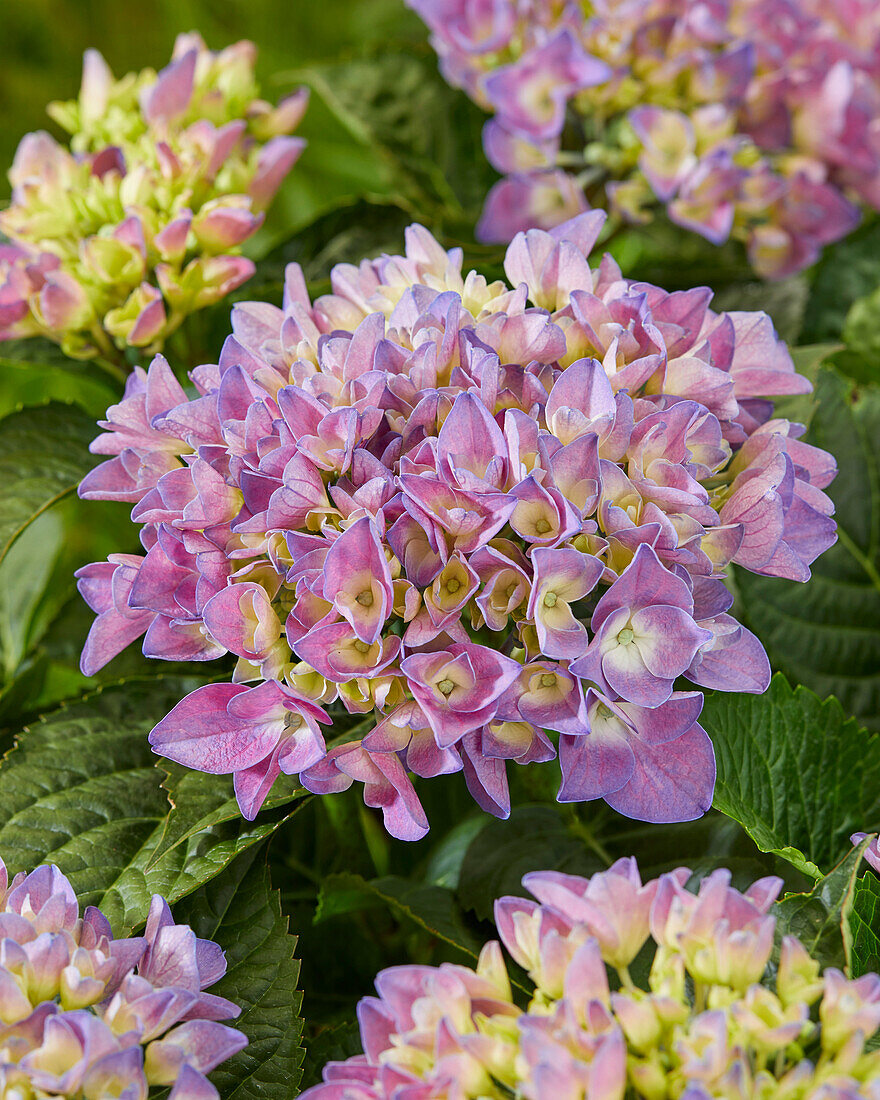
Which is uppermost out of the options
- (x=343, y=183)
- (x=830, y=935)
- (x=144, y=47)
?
(x=144, y=47)

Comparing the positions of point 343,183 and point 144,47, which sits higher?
point 144,47

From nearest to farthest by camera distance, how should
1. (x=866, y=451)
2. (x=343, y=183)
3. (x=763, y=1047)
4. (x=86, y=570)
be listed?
1. (x=763, y=1047)
2. (x=86, y=570)
3. (x=866, y=451)
4. (x=343, y=183)

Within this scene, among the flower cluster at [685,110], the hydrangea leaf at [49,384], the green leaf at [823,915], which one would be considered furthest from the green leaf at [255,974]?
the flower cluster at [685,110]

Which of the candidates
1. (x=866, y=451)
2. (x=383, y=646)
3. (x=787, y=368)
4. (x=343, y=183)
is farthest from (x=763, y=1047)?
(x=343, y=183)

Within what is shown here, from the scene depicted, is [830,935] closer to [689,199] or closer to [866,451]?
[866,451]

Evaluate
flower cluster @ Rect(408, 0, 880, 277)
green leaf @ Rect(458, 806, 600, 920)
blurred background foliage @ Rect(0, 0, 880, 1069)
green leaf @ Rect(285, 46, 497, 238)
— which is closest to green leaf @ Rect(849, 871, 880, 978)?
blurred background foliage @ Rect(0, 0, 880, 1069)

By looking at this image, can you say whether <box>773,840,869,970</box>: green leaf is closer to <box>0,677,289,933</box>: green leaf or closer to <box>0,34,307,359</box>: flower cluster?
<box>0,677,289,933</box>: green leaf
